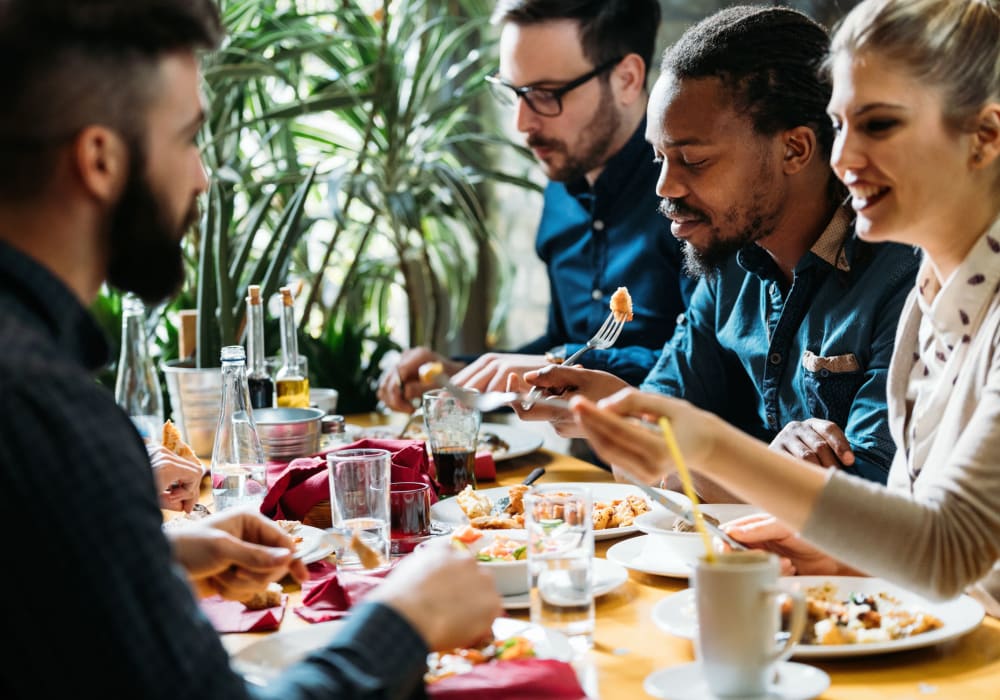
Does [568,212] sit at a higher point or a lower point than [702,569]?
higher

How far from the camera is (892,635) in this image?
1.11 metres

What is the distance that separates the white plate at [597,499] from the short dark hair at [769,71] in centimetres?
67

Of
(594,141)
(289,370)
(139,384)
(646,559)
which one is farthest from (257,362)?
(594,141)

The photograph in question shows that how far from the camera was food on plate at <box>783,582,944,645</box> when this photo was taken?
1.10m

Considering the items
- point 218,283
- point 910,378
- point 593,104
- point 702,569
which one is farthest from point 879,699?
point 593,104

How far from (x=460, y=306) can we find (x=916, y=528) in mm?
2956

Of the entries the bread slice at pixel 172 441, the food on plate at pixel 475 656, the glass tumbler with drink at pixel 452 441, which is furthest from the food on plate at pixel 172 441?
the food on plate at pixel 475 656

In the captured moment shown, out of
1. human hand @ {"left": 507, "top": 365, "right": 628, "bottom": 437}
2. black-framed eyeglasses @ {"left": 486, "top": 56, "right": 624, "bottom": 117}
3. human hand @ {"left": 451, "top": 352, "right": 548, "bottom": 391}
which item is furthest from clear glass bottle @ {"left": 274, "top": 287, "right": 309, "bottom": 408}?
black-framed eyeglasses @ {"left": 486, "top": 56, "right": 624, "bottom": 117}

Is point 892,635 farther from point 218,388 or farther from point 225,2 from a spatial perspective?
point 225,2

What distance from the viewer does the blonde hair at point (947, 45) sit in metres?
1.21

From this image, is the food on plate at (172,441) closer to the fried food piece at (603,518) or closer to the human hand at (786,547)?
the fried food piece at (603,518)

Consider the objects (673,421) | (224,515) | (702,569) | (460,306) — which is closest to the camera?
(702,569)

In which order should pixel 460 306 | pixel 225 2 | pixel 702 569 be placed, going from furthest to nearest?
pixel 460 306 → pixel 225 2 → pixel 702 569

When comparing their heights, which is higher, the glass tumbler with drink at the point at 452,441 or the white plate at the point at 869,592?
the glass tumbler with drink at the point at 452,441
